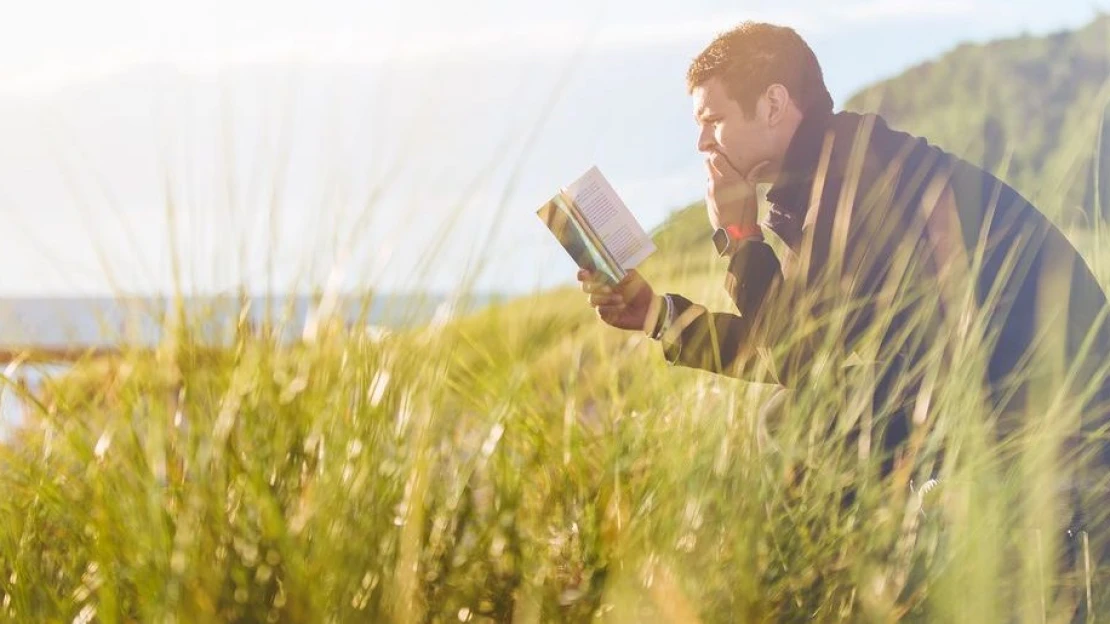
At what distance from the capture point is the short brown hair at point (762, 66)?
307 centimetres

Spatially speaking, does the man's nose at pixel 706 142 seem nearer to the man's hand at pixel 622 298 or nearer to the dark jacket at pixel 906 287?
the dark jacket at pixel 906 287

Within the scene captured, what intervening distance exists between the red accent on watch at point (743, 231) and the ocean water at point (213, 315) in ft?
3.56

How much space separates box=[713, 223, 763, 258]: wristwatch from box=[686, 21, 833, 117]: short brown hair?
309 mm

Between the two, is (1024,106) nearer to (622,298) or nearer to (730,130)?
(730,130)

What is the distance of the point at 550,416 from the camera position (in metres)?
2.50

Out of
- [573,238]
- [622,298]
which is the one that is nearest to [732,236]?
[622,298]

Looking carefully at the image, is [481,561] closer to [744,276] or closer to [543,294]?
[543,294]

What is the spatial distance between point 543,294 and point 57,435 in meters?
0.93

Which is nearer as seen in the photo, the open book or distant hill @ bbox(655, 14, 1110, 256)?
distant hill @ bbox(655, 14, 1110, 256)

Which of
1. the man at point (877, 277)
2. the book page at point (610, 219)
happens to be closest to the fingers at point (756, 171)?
the man at point (877, 277)

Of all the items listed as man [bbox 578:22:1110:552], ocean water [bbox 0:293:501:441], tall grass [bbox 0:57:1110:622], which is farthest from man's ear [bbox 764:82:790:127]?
ocean water [bbox 0:293:501:441]

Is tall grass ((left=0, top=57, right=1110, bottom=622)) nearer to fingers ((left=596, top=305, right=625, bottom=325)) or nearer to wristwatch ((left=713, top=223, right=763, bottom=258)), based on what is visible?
fingers ((left=596, top=305, right=625, bottom=325))

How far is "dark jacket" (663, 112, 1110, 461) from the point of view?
2.50 meters

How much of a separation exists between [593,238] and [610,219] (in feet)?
0.19
